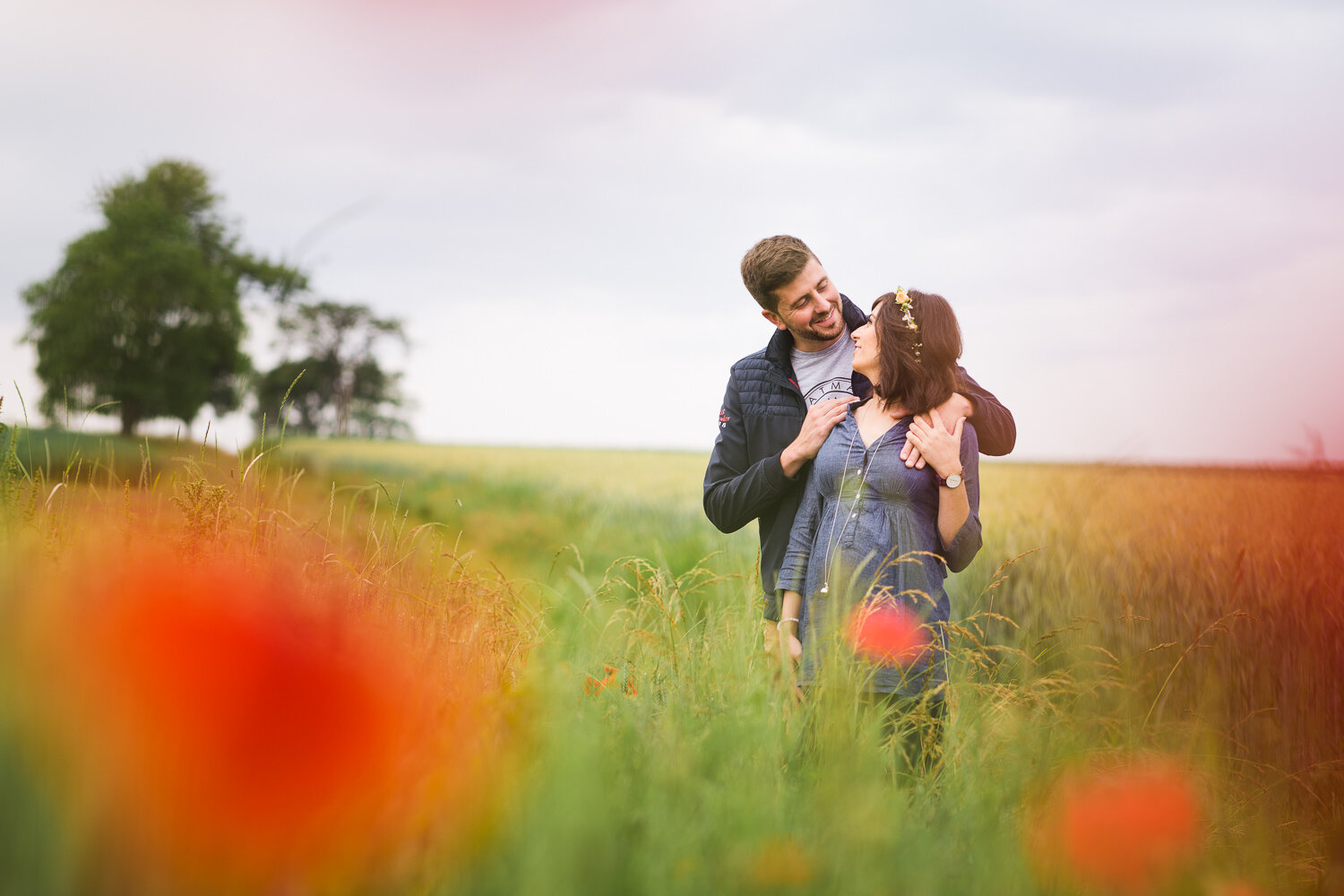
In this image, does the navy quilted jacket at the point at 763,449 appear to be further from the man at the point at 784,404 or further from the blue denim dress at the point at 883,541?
the blue denim dress at the point at 883,541

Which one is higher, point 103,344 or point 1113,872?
point 103,344

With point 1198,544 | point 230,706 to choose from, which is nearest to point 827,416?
point 230,706

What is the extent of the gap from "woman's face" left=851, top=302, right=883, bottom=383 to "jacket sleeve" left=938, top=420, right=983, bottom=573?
1.20 ft

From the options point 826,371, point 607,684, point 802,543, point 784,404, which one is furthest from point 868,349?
point 607,684

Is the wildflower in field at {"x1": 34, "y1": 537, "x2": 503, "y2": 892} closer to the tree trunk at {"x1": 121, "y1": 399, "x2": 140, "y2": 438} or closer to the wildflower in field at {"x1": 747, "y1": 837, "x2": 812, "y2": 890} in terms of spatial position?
the wildflower in field at {"x1": 747, "y1": 837, "x2": 812, "y2": 890}

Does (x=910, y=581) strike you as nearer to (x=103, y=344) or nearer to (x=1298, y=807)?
(x=1298, y=807)

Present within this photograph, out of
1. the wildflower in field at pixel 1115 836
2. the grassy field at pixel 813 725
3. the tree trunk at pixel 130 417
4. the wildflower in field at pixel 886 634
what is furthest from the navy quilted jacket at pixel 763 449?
the tree trunk at pixel 130 417

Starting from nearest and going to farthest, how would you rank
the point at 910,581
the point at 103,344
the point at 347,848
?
the point at 347,848 < the point at 910,581 < the point at 103,344

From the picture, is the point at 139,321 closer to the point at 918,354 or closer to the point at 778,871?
the point at 918,354

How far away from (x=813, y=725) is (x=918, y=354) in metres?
1.27

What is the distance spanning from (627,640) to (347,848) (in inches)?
68.4

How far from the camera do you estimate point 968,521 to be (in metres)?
2.90

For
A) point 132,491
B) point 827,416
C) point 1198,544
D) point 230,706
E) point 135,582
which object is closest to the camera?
point 230,706

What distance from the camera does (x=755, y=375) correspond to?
358 centimetres
